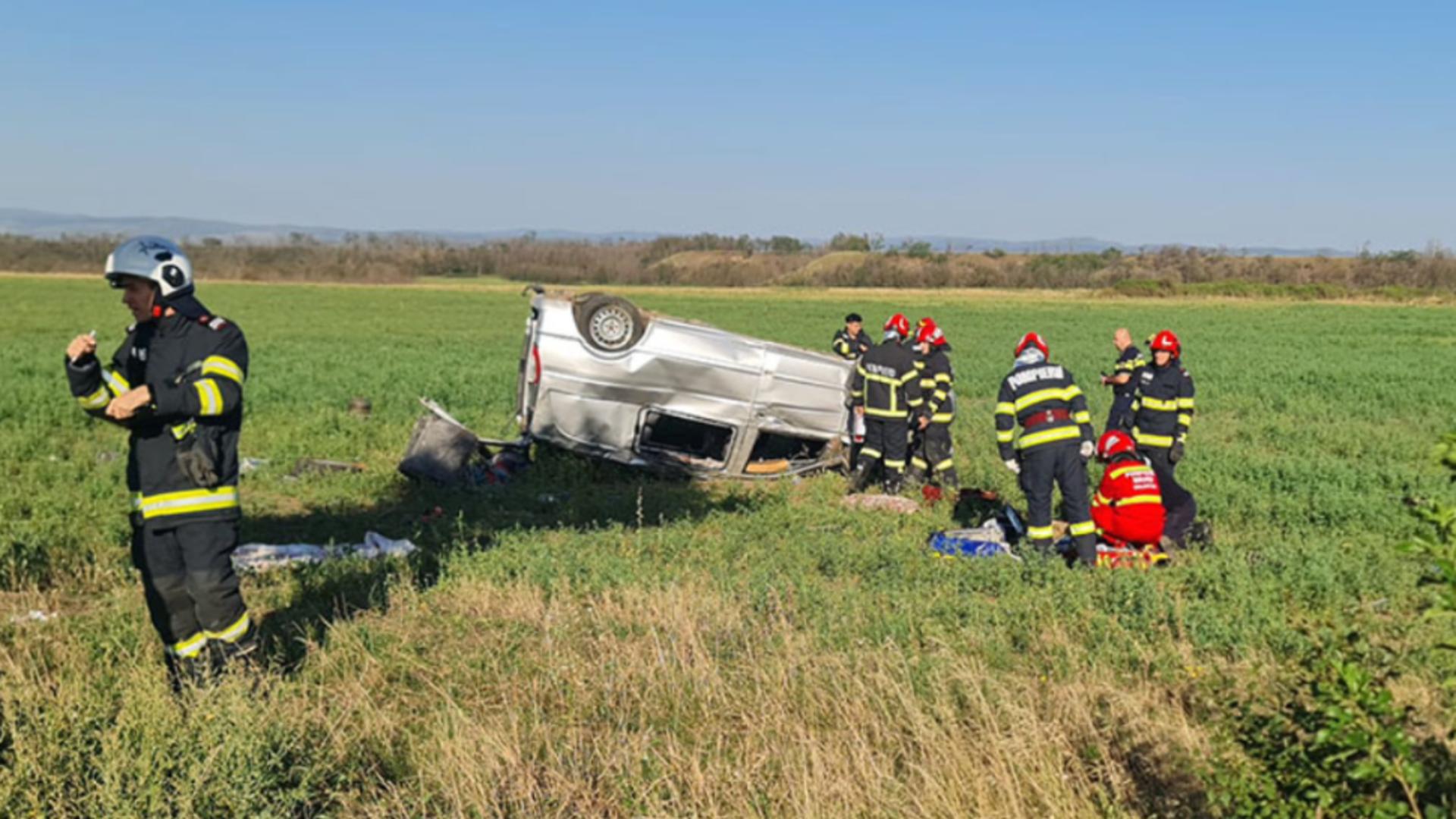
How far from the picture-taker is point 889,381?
11.1m

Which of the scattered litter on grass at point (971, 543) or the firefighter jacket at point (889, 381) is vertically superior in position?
the firefighter jacket at point (889, 381)

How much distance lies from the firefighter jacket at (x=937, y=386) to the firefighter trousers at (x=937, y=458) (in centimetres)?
9

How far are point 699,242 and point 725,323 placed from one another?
265 feet

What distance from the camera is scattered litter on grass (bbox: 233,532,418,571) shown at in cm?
759

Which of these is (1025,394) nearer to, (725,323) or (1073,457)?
(1073,457)

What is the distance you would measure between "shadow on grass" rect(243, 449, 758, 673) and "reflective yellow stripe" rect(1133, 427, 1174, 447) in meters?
3.61

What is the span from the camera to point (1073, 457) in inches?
325

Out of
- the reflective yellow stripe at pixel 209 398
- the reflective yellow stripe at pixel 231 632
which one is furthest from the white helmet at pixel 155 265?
the reflective yellow stripe at pixel 231 632

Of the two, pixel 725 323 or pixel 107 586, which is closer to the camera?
pixel 107 586

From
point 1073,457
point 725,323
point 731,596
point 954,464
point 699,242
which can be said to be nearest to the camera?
point 731,596

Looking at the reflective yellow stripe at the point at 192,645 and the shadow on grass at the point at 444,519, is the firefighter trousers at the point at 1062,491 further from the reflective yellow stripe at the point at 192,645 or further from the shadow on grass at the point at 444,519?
the reflective yellow stripe at the point at 192,645

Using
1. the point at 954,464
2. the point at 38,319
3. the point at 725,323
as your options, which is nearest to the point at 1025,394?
the point at 954,464

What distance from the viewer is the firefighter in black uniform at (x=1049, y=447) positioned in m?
8.23

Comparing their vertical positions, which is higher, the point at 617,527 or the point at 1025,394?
the point at 1025,394
